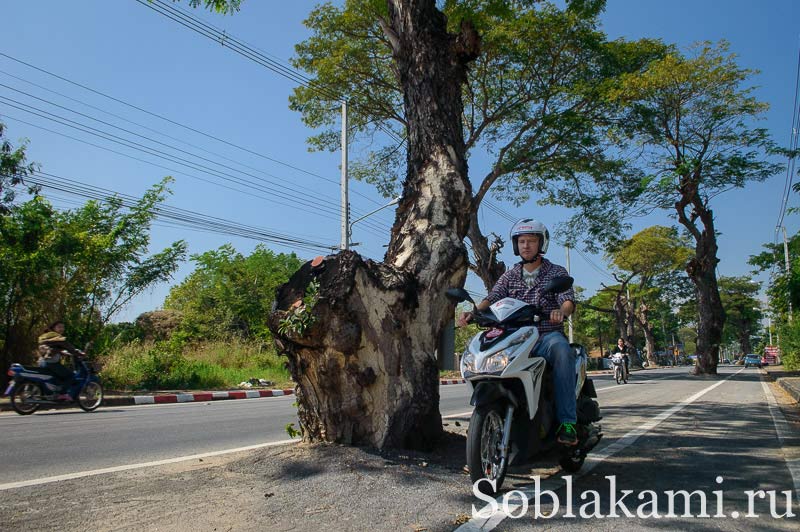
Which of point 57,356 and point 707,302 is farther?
point 707,302

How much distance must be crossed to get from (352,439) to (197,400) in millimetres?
11295

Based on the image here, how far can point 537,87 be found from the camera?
49.8 feet

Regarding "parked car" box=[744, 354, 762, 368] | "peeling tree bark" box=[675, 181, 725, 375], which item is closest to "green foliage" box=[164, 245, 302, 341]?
"peeling tree bark" box=[675, 181, 725, 375]

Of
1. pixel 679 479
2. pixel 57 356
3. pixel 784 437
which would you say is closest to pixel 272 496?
pixel 679 479

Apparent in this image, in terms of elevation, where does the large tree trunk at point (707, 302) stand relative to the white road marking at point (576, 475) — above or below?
above

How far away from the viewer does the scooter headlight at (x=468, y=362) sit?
366 cm

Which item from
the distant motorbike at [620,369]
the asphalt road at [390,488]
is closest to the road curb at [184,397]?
the asphalt road at [390,488]

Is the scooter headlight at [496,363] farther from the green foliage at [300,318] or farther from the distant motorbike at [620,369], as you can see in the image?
the distant motorbike at [620,369]

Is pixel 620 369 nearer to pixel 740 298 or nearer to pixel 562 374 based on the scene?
pixel 562 374

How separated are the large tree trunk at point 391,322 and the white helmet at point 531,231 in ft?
1.94

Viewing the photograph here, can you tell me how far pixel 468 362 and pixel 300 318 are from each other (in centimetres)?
118

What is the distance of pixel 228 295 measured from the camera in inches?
1254

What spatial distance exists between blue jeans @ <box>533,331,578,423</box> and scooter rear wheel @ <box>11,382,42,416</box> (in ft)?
33.2

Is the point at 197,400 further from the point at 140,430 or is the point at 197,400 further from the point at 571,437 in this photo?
the point at 571,437
